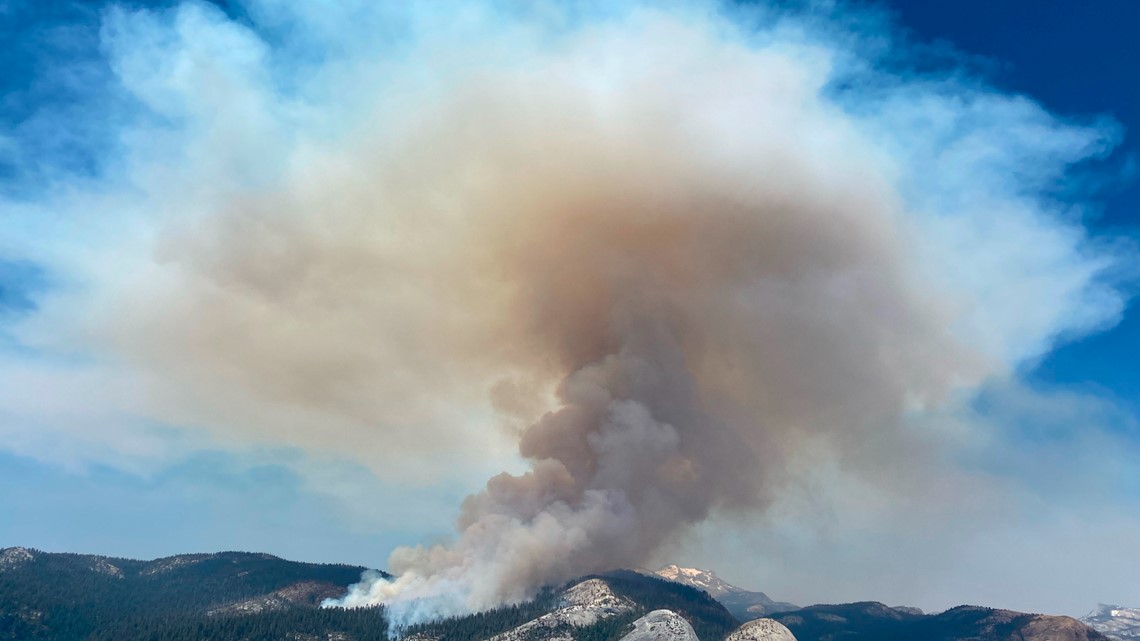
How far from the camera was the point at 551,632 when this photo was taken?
199250mm

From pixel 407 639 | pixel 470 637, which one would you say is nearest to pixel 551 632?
pixel 470 637

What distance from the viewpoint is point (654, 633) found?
199 m

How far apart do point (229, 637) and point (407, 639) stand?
48.7 meters

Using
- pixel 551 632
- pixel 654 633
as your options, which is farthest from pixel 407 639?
pixel 654 633

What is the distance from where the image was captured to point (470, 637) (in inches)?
7820

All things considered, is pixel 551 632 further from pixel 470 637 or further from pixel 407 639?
pixel 407 639

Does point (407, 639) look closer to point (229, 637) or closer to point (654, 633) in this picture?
point (229, 637)

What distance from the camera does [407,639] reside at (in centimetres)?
19838

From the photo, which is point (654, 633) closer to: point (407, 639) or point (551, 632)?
point (551, 632)

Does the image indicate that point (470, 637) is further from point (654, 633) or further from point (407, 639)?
point (654, 633)

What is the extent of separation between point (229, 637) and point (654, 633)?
115391 mm

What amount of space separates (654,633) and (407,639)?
66.7m

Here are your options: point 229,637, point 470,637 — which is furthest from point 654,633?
point 229,637
